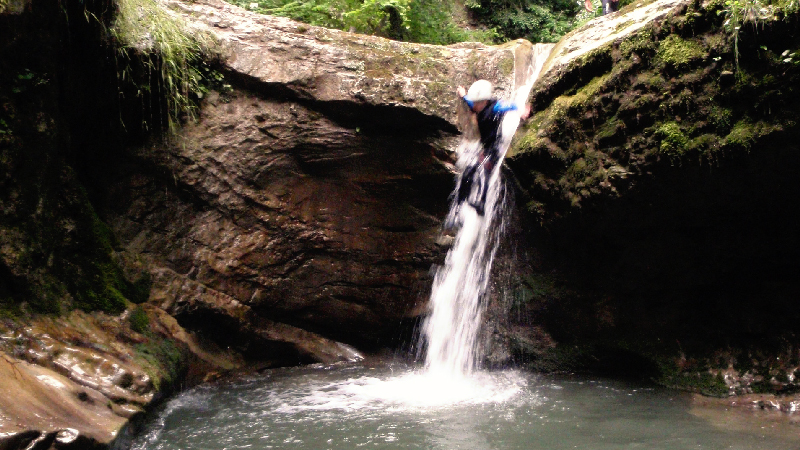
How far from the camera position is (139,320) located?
5.50 meters

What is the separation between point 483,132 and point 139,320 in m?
4.06

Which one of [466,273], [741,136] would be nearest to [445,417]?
[466,273]

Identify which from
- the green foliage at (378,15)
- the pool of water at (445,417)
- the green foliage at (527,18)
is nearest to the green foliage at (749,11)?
the pool of water at (445,417)

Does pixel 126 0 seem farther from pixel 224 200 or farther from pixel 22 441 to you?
pixel 22 441

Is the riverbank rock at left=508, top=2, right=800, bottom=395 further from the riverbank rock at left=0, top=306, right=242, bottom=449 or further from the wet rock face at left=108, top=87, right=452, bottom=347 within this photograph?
the riverbank rock at left=0, top=306, right=242, bottom=449

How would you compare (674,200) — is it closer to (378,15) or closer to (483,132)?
(483,132)

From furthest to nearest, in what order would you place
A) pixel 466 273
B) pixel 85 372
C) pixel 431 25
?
1. pixel 431 25
2. pixel 466 273
3. pixel 85 372

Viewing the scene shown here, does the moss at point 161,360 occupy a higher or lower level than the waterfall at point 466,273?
lower

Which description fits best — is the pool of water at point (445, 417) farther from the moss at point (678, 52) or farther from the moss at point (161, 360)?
the moss at point (678, 52)

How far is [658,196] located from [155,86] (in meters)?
4.84

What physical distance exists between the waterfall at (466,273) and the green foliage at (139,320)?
2957 mm

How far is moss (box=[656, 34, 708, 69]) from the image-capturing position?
423 centimetres

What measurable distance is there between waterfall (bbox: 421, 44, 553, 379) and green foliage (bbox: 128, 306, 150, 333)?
9.70 feet

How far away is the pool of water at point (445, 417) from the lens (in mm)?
3900
